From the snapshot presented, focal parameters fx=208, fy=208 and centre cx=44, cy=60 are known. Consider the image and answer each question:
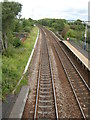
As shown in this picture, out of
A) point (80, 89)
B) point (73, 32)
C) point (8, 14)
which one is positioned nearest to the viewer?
point (80, 89)

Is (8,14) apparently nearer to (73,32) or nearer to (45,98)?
(45,98)

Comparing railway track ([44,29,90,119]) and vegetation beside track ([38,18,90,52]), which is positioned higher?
vegetation beside track ([38,18,90,52])

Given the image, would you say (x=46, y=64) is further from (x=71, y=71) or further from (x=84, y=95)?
(x=84, y=95)

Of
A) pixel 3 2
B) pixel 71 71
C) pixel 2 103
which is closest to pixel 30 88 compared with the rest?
pixel 2 103

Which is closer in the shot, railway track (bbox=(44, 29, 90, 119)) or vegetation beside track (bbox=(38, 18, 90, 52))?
railway track (bbox=(44, 29, 90, 119))

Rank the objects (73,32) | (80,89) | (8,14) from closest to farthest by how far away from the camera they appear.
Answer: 1. (80,89)
2. (8,14)
3. (73,32)

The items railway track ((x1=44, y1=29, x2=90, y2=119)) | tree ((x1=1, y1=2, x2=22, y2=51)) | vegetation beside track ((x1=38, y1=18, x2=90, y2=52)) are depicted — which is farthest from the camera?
vegetation beside track ((x1=38, y1=18, x2=90, y2=52))

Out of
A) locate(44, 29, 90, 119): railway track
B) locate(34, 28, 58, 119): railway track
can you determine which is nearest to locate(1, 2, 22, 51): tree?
locate(34, 28, 58, 119): railway track

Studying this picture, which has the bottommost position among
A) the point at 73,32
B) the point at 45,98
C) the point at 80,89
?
the point at 45,98

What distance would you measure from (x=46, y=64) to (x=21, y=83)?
685 cm

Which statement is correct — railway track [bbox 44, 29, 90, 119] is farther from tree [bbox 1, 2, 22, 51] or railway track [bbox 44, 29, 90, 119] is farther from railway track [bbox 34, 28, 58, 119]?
tree [bbox 1, 2, 22, 51]

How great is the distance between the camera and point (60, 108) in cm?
1081

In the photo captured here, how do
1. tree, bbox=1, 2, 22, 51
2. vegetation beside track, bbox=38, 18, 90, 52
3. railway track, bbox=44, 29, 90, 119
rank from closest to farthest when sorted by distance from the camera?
railway track, bbox=44, 29, 90, 119 → tree, bbox=1, 2, 22, 51 → vegetation beside track, bbox=38, 18, 90, 52

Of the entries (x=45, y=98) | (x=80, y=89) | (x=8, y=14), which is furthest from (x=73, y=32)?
(x=45, y=98)
